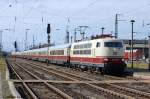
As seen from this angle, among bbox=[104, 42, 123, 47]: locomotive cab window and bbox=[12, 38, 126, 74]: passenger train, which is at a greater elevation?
bbox=[104, 42, 123, 47]: locomotive cab window

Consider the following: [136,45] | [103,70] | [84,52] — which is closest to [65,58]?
[84,52]

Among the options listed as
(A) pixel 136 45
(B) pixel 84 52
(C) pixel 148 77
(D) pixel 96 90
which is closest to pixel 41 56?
(B) pixel 84 52

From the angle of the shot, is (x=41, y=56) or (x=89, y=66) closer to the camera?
(x=89, y=66)

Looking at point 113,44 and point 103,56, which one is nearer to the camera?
point 103,56

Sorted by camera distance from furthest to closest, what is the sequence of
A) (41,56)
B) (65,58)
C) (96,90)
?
1. (41,56)
2. (65,58)
3. (96,90)

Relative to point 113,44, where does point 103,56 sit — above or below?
below

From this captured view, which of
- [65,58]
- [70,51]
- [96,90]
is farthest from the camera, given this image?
[65,58]

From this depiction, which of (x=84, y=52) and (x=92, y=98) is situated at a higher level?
(x=84, y=52)

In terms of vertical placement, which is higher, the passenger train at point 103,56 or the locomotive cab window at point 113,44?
the locomotive cab window at point 113,44

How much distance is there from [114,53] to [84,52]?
7315mm

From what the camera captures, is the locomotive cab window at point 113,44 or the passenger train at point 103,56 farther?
the locomotive cab window at point 113,44

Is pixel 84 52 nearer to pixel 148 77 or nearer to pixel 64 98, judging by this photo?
pixel 148 77

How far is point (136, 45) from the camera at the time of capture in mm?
168375

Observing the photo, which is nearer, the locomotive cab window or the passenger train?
the passenger train
